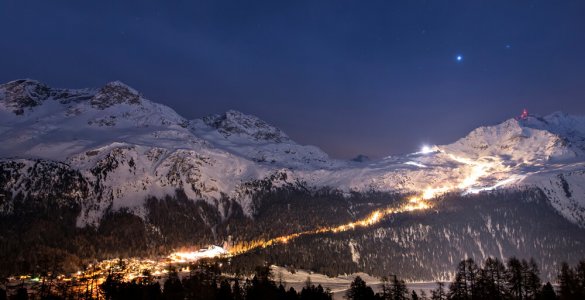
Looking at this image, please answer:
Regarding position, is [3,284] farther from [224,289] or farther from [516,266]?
[516,266]

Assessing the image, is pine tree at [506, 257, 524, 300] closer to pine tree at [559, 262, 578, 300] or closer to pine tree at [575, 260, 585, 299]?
pine tree at [559, 262, 578, 300]

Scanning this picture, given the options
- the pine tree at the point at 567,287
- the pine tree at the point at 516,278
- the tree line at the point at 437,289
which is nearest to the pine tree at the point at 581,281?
the tree line at the point at 437,289

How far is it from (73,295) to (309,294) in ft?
238

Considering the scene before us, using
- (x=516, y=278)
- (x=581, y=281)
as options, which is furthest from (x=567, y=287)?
(x=516, y=278)

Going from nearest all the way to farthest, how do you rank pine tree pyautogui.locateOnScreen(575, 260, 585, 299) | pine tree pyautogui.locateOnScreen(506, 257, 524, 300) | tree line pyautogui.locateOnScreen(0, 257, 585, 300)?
pine tree pyautogui.locateOnScreen(575, 260, 585, 299), tree line pyautogui.locateOnScreen(0, 257, 585, 300), pine tree pyautogui.locateOnScreen(506, 257, 524, 300)

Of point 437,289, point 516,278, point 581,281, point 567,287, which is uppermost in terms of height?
point 516,278

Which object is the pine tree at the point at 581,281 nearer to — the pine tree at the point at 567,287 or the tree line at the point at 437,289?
the tree line at the point at 437,289

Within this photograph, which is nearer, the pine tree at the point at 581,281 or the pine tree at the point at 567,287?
the pine tree at the point at 581,281

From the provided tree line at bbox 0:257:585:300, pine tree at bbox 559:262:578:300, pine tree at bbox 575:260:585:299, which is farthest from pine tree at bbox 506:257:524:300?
pine tree at bbox 575:260:585:299

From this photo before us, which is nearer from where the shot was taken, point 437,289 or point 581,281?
point 581,281

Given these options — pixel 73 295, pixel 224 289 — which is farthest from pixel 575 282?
pixel 73 295

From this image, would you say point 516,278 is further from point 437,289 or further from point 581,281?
point 437,289

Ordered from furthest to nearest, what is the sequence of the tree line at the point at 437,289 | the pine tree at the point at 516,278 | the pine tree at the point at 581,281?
the pine tree at the point at 516,278, the tree line at the point at 437,289, the pine tree at the point at 581,281

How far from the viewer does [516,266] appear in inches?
3696
